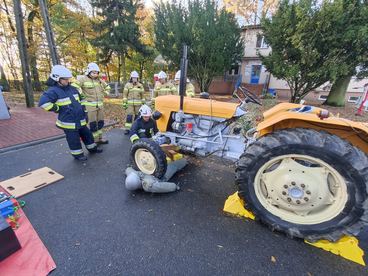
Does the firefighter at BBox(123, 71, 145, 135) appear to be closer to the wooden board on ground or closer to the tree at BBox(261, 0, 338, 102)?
the wooden board on ground

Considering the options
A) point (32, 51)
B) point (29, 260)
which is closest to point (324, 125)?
point (29, 260)

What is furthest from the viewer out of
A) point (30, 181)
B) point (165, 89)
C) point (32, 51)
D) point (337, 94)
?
point (32, 51)

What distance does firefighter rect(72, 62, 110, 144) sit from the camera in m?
4.06

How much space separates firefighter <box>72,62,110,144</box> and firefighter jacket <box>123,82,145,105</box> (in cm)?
82

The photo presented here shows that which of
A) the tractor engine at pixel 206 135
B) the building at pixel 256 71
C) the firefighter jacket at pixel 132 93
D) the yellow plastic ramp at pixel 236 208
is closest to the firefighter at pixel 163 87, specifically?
the firefighter jacket at pixel 132 93

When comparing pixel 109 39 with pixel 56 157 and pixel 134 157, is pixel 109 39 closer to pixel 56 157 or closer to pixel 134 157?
pixel 56 157

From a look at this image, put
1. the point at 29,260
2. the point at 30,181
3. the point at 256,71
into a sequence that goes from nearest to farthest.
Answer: the point at 29,260, the point at 30,181, the point at 256,71

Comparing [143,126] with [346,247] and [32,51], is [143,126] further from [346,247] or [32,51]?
[32,51]

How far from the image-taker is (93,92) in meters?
4.17

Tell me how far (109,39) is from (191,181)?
43.7ft

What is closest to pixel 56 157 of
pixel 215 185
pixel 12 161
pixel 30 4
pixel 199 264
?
pixel 12 161

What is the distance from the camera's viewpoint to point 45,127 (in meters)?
5.48

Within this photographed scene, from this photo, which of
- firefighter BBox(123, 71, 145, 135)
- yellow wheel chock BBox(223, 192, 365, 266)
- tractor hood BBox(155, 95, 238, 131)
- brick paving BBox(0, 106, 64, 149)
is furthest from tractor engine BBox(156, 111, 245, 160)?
brick paving BBox(0, 106, 64, 149)

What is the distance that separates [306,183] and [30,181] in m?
3.63
